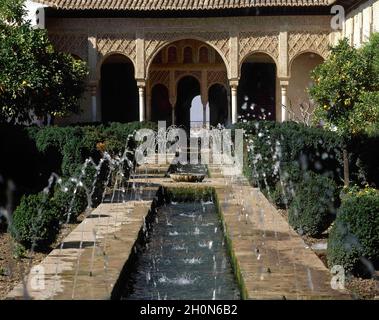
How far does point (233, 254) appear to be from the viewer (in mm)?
7113

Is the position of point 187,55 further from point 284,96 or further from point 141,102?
point 284,96

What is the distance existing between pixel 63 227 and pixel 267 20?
1410 cm

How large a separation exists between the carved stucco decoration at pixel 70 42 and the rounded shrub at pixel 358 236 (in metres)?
16.8

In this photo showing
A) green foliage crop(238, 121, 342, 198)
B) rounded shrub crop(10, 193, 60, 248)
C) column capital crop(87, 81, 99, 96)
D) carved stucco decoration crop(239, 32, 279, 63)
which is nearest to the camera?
rounded shrub crop(10, 193, 60, 248)

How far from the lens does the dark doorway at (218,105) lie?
27.8 m

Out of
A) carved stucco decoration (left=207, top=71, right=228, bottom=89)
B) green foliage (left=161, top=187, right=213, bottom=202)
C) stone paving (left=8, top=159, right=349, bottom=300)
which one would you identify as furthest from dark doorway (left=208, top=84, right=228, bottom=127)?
stone paving (left=8, top=159, right=349, bottom=300)

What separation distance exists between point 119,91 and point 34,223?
59.8ft

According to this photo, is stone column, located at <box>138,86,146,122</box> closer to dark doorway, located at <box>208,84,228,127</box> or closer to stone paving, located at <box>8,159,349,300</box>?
dark doorway, located at <box>208,84,228,127</box>

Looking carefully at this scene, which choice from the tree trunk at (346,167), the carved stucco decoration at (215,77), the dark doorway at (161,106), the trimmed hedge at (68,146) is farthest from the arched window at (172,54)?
the tree trunk at (346,167)

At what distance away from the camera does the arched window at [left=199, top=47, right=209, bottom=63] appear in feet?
82.5

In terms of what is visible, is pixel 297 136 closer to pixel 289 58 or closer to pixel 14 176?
pixel 14 176

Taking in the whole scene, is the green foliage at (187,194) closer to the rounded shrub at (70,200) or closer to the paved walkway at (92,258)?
the paved walkway at (92,258)

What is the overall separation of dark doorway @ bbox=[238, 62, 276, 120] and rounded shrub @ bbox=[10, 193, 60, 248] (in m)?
17.1
